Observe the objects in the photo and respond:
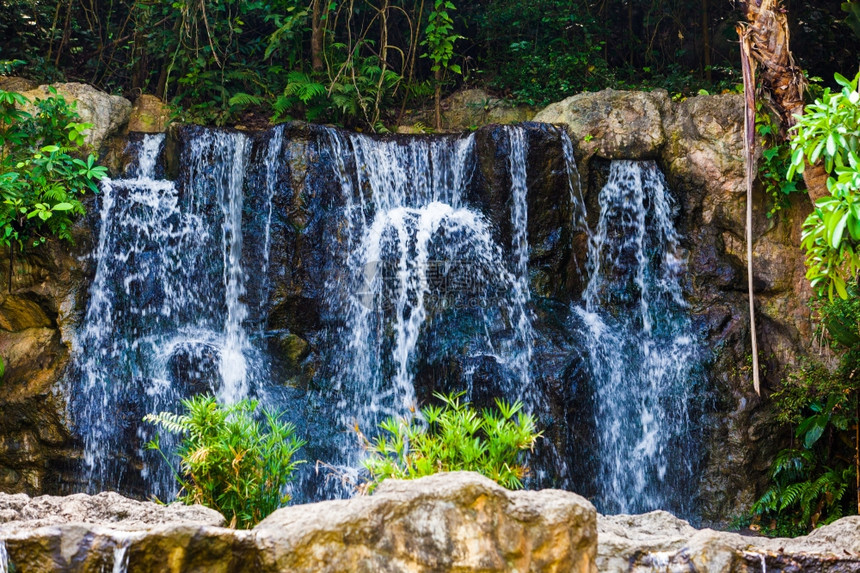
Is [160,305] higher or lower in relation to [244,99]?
lower

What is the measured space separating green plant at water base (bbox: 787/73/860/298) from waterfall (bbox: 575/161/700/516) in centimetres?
318

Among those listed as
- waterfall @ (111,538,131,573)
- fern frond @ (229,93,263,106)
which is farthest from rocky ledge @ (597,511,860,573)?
fern frond @ (229,93,263,106)

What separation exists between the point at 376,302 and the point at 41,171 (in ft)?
11.9

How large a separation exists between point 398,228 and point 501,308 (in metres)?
1.42

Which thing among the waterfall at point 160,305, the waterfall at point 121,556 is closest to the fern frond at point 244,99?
the waterfall at point 160,305

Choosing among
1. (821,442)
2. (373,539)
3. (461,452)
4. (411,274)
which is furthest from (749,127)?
(373,539)

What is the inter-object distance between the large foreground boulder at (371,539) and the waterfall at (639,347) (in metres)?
4.56

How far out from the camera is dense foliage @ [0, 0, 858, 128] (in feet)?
34.7

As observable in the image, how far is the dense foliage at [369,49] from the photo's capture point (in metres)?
10.6

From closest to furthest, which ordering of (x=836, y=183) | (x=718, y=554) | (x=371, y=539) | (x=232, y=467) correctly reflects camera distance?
(x=371, y=539), (x=718, y=554), (x=836, y=183), (x=232, y=467)

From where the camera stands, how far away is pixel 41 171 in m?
8.11

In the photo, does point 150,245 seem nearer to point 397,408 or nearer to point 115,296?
point 115,296

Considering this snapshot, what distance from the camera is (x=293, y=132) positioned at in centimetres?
888

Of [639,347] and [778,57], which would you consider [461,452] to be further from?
[778,57]
